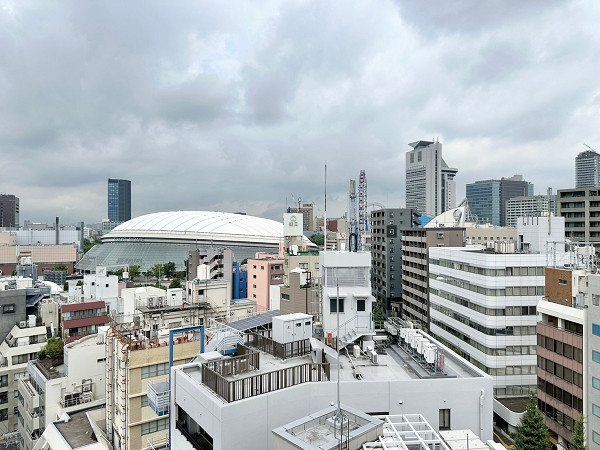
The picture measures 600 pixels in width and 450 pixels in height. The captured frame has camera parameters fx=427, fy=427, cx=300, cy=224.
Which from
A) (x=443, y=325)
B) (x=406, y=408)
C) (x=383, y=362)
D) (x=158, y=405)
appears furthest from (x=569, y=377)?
(x=158, y=405)

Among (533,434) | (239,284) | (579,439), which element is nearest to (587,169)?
(239,284)

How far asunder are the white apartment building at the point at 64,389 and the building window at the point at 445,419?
740 inches

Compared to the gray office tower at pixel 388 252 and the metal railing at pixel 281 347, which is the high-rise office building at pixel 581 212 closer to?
the gray office tower at pixel 388 252

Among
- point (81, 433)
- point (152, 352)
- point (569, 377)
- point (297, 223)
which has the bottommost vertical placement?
point (81, 433)

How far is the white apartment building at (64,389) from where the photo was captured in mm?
23438

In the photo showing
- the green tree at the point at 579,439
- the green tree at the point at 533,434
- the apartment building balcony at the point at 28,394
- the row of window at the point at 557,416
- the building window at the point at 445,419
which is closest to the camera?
the building window at the point at 445,419

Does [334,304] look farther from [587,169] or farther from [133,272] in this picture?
[587,169]

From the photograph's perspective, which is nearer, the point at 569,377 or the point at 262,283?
the point at 569,377

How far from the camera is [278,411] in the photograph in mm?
10891

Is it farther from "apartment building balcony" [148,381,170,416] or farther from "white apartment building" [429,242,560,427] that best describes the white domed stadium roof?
"apartment building balcony" [148,381,170,416]

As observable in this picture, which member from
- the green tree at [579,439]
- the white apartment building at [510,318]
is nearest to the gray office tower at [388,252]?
the white apartment building at [510,318]

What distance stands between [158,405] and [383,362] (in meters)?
7.86

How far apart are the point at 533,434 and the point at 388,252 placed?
41.7m

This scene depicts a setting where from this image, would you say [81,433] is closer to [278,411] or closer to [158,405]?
[158,405]
